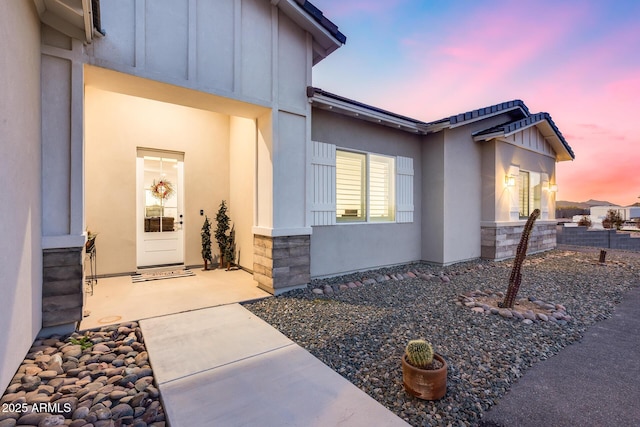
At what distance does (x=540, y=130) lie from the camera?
30.2 ft

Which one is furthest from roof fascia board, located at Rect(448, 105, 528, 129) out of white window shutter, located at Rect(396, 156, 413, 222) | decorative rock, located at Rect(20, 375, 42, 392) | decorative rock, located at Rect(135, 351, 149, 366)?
decorative rock, located at Rect(20, 375, 42, 392)

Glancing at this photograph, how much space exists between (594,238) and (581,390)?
535 inches

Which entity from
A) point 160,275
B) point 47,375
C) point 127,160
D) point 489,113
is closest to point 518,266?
point 489,113

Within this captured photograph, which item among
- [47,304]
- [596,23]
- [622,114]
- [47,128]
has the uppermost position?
[596,23]

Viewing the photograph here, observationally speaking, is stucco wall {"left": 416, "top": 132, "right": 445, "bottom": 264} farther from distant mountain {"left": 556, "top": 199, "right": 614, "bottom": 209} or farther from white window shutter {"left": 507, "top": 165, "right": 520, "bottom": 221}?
distant mountain {"left": 556, "top": 199, "right": 614, "bottom": 209}

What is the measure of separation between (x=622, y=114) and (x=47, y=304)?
752 inches

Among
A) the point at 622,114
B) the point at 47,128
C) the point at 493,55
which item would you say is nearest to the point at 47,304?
the point at 47,128

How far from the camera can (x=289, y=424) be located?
176 cm

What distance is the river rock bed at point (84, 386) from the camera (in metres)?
1.82

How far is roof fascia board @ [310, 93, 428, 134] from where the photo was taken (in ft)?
16.1

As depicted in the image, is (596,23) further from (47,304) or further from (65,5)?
(47,304)

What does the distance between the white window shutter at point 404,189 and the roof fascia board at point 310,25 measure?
277 centimetres

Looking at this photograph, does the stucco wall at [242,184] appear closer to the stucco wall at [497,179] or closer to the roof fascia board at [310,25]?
the roof fascia board at [310,25]

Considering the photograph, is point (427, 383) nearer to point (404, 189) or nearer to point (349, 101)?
point (349, 101)
